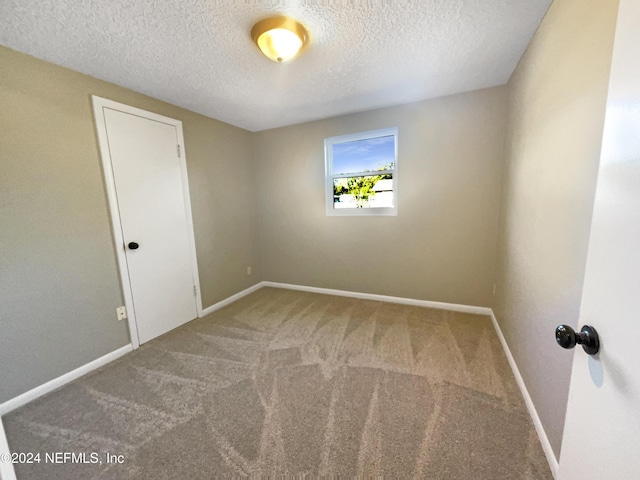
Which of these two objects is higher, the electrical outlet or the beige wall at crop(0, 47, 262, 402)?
the beige wall at crop(0, 47, 262, 402)

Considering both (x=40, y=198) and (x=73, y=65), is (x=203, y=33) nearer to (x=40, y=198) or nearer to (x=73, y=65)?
(x=73, y=65)

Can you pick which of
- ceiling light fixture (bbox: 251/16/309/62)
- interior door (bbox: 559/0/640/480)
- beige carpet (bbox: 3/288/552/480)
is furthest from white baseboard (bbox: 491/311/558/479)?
ceiling light fixture (bbox: 251/16/309/62)

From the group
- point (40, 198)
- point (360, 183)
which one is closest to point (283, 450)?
point (40, 198)

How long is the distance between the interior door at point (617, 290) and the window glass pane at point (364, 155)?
2.39 m

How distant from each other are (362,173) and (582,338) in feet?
8.84

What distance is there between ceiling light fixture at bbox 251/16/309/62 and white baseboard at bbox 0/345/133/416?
108 inches

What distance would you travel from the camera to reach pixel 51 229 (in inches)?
69.1

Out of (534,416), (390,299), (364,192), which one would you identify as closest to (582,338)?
(534,416)

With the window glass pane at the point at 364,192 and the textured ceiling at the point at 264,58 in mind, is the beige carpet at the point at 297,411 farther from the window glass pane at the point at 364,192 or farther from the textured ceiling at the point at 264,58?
the textured ceiling at the point at 264,58

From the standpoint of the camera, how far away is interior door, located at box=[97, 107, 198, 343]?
2148mm

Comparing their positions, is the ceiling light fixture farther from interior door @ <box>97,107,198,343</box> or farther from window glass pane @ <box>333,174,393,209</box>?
window glass pane @ <box>333,174,393,209</box>

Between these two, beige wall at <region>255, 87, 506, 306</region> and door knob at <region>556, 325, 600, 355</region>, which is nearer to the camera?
door knob at <region>556, 325, 600, 355</region>

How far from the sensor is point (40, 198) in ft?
5.57

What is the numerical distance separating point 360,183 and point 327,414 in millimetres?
2491
